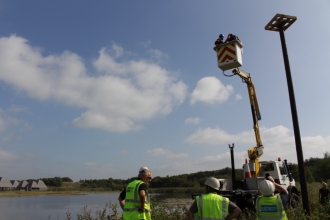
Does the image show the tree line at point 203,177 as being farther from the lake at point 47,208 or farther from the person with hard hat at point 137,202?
the person with hard hat at point 137,202

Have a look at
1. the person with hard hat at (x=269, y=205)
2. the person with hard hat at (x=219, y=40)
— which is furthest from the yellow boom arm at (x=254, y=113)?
the person with hard hat at (x=269, y=205)

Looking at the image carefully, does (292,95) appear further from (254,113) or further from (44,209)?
(44,209)

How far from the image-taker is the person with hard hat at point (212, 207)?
11.6ft

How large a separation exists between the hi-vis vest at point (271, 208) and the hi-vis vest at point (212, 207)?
1034 mm

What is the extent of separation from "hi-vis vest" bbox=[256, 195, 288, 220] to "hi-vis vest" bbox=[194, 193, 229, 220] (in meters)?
1.03

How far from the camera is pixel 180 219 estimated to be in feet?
29.3

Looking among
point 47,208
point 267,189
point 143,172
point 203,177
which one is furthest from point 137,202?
point 203,177

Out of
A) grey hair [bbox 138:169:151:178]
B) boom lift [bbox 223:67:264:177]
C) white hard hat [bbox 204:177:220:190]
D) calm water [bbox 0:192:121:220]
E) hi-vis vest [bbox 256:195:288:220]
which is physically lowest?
calm water [bbox 0:192:121:220]

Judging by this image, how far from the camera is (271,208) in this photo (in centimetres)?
422

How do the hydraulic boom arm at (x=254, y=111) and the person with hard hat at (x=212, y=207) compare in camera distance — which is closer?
the person with hard hat at (x=212, y=207)

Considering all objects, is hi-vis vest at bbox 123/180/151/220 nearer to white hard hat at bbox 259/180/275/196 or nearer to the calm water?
white hard hat at bbox 259/180/275/196

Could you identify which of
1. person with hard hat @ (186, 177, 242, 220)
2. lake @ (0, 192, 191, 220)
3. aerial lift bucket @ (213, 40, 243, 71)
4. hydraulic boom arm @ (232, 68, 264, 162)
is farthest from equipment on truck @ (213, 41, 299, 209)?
person with hard hat @ (186, 177, 242, 220)

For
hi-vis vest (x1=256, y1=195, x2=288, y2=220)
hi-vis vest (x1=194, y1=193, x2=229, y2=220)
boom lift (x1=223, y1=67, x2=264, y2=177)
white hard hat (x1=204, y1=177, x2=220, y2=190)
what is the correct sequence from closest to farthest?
hi-vis vest (x1=194, y1=193, x2=229, y2=220), white hard hat (x1=204, y1=177, x2=220, y2=190), hi-vis vest (x1=256, y1=195, x2=288, y2=220), boom lift (x1=223, y1=67, x2=264, y2=177)

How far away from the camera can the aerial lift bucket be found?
31.6 feet
